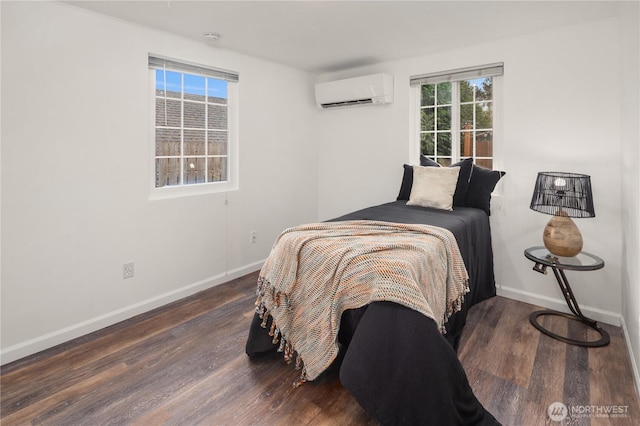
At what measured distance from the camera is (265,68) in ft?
12.5

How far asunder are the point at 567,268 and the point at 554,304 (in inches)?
30.0

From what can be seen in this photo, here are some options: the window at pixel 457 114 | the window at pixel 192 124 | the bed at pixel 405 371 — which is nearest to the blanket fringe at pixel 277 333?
the bed at pixel 405 371

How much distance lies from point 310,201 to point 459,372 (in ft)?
10.2

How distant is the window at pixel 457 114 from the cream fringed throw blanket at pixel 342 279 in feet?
5.38

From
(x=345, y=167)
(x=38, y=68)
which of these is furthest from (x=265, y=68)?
(x=38, y=68)

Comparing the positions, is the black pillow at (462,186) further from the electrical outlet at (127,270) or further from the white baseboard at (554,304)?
the electrical outlet at (127,270)

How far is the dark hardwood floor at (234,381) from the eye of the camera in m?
1.78

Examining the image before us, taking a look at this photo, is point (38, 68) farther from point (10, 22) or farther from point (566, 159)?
point (566, 159)

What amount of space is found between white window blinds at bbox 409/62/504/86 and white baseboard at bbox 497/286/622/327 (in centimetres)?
195

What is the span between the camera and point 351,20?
2.72m

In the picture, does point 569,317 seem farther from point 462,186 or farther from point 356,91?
point 356,91

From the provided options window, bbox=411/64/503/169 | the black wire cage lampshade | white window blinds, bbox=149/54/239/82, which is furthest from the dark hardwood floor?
white window blinds, bbox=149/54/239/82

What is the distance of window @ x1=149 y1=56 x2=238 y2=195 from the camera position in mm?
3064

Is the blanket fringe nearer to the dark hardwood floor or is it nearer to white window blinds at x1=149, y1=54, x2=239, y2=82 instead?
the dark hardwood floor
